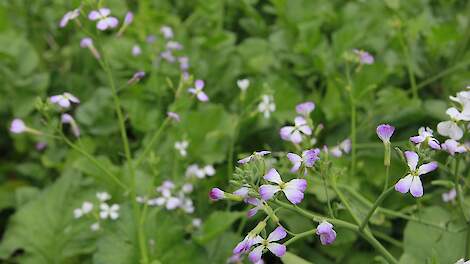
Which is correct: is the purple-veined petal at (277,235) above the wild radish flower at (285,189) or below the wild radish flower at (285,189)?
below

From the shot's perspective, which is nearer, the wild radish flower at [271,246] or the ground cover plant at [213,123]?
the wild radish flower at [271,246]

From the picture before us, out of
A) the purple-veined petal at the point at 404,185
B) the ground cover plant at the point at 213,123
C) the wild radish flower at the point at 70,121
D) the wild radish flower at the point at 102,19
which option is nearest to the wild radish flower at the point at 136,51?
the ground cover plant at the point at 213,123

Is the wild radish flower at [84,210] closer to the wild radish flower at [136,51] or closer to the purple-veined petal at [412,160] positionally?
the wild radish flower at [136,51]

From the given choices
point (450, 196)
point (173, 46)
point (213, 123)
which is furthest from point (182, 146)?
point (450, 196)

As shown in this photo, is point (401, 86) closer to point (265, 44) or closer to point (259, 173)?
point (265, 44)

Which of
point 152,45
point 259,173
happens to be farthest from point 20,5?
point 259,173

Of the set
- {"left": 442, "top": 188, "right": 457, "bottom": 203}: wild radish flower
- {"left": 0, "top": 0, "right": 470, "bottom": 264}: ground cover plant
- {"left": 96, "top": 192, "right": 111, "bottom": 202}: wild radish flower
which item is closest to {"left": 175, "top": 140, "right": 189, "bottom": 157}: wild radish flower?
{"left": 0, "top": 0, "right": 470, "bottom": 264}: ground cover plant

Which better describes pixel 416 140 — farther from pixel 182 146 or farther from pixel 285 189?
pixel 182 146
